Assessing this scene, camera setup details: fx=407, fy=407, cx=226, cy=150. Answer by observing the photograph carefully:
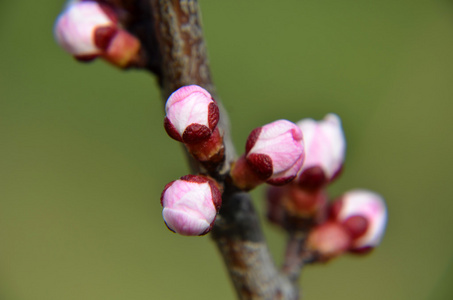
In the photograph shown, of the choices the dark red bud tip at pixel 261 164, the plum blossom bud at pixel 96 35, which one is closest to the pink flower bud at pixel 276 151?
the dark red bud tip at pixel 261 164

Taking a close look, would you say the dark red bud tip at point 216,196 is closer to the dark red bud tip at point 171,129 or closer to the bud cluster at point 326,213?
the dark red bud tip at point 171,129

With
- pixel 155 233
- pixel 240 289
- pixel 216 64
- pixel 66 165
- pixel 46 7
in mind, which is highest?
pixel 46 7

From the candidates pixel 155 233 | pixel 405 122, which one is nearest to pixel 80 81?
pixel 155 233

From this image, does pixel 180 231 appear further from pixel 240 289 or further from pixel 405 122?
pixel 405 122

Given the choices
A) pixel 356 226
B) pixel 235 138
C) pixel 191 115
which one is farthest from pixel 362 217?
pixel 235 138

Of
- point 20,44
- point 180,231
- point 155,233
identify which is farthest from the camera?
point 20,44

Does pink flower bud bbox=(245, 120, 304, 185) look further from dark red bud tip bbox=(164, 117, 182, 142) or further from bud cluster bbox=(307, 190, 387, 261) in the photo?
bud cluster bbox=(307, 190, 387, 261)

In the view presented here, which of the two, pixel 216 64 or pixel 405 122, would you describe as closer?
pixel 405 122

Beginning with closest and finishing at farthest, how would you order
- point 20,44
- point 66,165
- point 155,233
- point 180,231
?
point 180,231 < point 155,233 < point 66,165 < point 20,44
